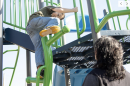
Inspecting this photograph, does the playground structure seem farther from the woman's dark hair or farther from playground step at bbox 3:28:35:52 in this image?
the woman's dark hair

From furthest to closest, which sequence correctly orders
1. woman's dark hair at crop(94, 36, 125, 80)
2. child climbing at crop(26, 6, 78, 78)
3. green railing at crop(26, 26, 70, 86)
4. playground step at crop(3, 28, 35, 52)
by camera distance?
playground step at crop(3, 28, 35, 52), child climbing at crop(26, 6, 78, 78), green railing at crop(26, 26, 70, 86), woman's dark hair at crop(94, 36, 125, 80)

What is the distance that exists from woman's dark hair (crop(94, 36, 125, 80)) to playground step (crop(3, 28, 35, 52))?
9.48 ft

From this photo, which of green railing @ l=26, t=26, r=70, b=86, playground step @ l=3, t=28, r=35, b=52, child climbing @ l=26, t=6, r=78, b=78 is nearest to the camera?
green railing @ l=26, t=26, r=70, b=86

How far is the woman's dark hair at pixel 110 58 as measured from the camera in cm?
94

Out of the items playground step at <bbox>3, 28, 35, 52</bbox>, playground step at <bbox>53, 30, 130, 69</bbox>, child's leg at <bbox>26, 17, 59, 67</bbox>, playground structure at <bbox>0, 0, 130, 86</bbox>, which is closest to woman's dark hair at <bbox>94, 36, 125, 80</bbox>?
playground structure at <bbox>0, 0, 130, 86</bbox>

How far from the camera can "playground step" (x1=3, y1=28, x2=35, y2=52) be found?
12.3 feet

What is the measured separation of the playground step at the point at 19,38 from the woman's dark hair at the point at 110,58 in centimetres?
289

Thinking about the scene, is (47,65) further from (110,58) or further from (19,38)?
(19,38)

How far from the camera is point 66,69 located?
138 inches

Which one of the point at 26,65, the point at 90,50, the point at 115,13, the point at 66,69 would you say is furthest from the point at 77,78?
the point at 115,13

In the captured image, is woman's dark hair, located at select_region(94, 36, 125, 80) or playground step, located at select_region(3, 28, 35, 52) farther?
playground step, located at select_region(3, 28, 35, 52)

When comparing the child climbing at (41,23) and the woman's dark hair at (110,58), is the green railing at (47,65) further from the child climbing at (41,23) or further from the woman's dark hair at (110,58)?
the woman's dark hair at (110,58)

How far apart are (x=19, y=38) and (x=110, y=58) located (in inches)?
122

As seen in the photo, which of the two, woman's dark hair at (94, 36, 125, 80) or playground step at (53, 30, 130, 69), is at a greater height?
playground step at (53, 30, 130, 69)
